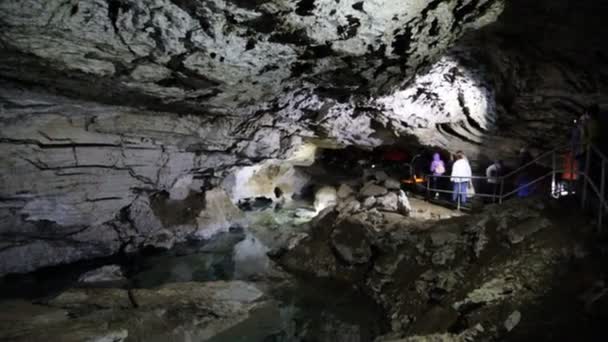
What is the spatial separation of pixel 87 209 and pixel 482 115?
10814 millimetres

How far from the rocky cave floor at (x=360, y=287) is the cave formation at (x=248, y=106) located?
0.29 ft

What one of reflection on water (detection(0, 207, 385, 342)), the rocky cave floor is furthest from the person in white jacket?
reflection on water (detection(0, 207, 385, 342))

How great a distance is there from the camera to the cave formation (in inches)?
209

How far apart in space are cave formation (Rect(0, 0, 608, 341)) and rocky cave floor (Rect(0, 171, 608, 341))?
88 millimetres

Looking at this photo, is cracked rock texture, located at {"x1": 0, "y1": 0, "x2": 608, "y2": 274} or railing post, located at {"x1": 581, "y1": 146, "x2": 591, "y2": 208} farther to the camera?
railing post, located at {"x1": 581, "y1": 146, "x2": 591, "y2": 208}

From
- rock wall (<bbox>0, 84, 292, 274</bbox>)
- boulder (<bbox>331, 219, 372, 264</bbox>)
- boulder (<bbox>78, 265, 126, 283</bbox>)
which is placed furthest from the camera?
boulder (<bbox>331, 219, 372, 264</bbox>)

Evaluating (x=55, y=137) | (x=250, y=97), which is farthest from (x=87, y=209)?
(x=250, y=97)

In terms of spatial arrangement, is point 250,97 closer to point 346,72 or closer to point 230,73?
point 230,73

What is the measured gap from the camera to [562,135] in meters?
9.25

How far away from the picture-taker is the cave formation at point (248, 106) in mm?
5309

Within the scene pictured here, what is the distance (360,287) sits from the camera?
25.8 ft

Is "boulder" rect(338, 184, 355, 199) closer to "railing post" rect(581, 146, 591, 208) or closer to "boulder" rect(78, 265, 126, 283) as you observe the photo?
"boulder" rect(78, 265, 126, 283)

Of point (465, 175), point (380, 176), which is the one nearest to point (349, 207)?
point (465, 175)

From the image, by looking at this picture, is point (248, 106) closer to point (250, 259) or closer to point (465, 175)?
point (250, 259)
